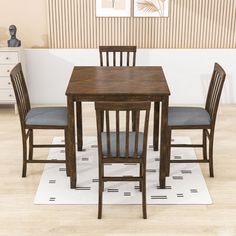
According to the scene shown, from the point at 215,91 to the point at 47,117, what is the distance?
152 cm

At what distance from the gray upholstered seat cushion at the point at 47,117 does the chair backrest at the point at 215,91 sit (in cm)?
131

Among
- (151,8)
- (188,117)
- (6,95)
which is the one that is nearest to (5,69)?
(6,95)

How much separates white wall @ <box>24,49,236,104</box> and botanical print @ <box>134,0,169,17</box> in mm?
462

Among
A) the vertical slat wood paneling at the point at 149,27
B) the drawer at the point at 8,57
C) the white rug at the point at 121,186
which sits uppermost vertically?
the vertical slat wood paneling at the point at 149,27

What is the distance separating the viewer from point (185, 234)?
330cm

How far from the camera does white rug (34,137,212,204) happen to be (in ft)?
12.3

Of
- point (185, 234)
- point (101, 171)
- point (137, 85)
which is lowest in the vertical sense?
point (185, 234)

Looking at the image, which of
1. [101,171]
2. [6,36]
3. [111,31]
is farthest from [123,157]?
[6,36]

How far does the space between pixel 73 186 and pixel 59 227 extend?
1.90ft

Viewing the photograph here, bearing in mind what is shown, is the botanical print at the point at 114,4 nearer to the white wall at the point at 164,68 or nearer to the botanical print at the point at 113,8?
the botanical print at the point at 113,8

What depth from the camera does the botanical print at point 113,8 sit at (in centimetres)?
574

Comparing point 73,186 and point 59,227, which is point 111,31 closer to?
point 73,186

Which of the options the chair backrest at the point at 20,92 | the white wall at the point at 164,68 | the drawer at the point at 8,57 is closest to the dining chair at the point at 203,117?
the chair backrest at the point at 20,92

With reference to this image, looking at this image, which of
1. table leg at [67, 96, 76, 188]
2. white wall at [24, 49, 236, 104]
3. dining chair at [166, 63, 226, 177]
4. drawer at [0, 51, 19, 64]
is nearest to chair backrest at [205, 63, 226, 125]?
dining chair at [166, 63, 226, 177]
